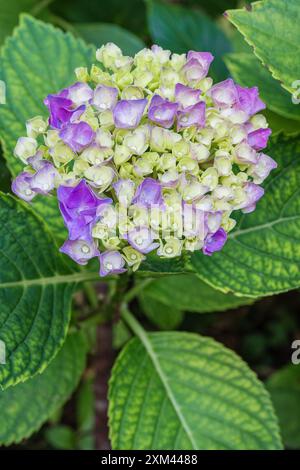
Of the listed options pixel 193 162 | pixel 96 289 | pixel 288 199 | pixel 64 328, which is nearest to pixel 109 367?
pixel 96 289

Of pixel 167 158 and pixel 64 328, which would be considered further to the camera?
pixel 64 328

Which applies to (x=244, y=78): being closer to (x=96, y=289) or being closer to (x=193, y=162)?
(x=193, y=162)

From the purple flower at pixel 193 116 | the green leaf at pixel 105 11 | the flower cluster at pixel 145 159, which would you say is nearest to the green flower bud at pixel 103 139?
the flower cluster at pixel 145 159

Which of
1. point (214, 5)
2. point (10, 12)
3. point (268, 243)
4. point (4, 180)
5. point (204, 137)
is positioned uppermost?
point (204, 137)

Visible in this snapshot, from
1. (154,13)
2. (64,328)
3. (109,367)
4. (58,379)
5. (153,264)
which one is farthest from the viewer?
(154,13)

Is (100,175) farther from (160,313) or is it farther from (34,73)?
(160,313)

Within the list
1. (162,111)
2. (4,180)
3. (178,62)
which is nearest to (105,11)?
(4,180)
